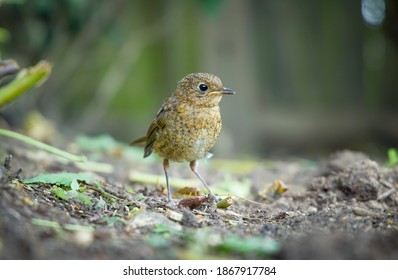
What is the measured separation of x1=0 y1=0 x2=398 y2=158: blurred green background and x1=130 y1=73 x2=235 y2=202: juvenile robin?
361 cm

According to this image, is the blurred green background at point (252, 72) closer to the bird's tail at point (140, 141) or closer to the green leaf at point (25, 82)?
the bird's tail at point (140, 141)

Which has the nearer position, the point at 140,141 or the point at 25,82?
the point at 25,82

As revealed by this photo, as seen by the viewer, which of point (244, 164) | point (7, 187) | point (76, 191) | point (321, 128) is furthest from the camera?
point (321, 128)

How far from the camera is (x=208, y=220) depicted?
3.18 m

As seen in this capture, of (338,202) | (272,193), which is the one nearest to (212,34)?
A: (272,193)

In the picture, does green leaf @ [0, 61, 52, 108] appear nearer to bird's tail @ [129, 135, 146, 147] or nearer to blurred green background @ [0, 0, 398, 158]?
bird's tail @ [129, 135, 146, 147]

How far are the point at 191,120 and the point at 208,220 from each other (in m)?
1.19

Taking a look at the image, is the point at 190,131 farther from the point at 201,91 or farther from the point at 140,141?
the point at 140,141

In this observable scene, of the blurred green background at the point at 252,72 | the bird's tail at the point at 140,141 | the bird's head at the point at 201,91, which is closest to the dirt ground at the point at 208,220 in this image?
the bird's tail at the point at 140,141

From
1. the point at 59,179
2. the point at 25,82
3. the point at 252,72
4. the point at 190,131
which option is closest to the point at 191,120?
the point at 190,131

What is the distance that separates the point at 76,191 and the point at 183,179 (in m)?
2.09

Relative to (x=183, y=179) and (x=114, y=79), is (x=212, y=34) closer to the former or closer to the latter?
(x=114, y=79)

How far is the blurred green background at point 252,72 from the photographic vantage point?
27.2 feet

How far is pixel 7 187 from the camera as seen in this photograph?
271cm
